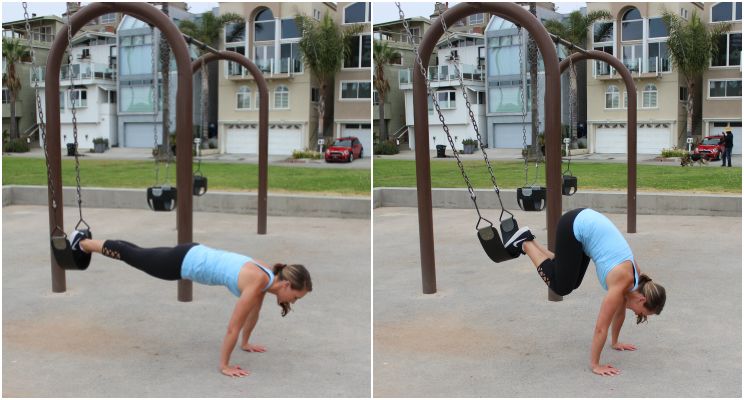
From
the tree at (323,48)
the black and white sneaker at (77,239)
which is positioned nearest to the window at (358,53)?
the tree at (323,48)

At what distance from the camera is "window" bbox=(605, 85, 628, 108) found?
23.1m

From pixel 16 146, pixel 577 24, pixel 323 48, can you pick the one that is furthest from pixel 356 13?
pixel 16 146

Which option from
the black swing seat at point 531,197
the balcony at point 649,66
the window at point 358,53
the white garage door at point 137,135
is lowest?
the black swing seat at point 531,197

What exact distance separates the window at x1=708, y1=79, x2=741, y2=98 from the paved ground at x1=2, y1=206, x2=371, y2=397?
25.4 meters

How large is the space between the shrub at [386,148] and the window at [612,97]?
6.38 meters

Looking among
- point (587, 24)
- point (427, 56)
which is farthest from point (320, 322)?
point (587, 24)

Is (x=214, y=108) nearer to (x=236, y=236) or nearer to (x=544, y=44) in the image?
(x=236, y=236)

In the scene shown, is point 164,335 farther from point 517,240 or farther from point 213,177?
point 213,177

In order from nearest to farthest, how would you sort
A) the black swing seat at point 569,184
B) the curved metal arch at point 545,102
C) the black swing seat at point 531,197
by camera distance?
the curved metal arch at point 545,102 < the black swing seat at point 531,197 < the black swing seat at point 569,184

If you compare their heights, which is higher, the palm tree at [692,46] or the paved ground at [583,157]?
the palm tree at [692,46]

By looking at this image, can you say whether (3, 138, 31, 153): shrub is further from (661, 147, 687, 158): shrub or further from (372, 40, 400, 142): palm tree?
(661, 147, 687, 158): shrub

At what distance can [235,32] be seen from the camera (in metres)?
38.3

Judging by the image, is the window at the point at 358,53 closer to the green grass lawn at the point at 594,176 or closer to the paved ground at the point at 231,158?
the paved ground at the point at 231,158

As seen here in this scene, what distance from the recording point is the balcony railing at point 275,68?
37500 millimetres
